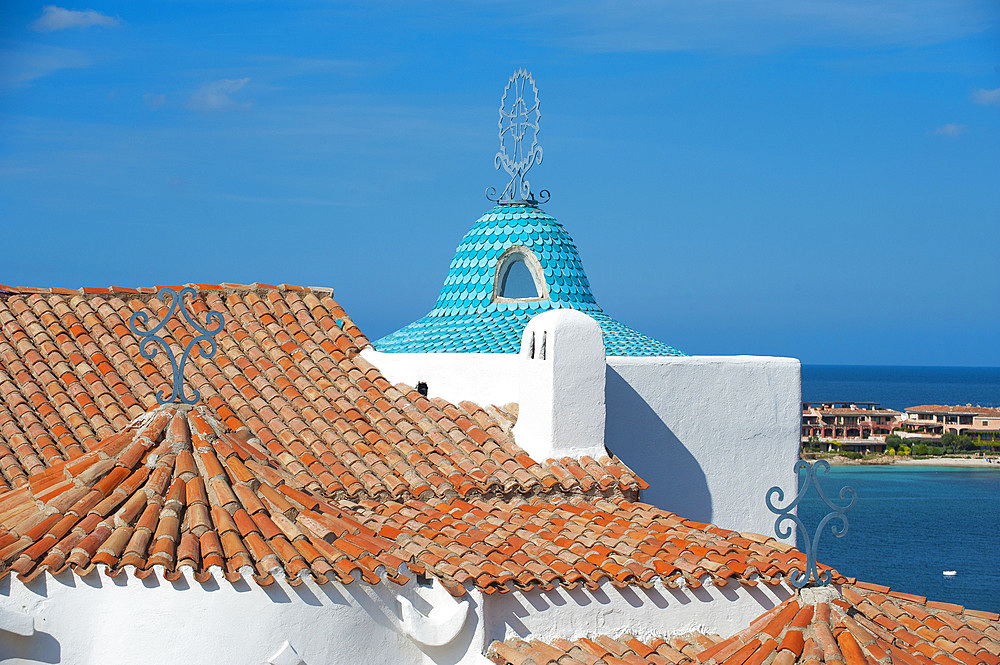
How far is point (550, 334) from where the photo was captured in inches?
411

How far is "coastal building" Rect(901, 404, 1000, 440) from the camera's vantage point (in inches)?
3964

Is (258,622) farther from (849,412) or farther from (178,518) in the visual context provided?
(849,412)

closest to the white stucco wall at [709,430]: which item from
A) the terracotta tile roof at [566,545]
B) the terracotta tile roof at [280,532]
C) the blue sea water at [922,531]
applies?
the terracotta tile roof at [566,545]

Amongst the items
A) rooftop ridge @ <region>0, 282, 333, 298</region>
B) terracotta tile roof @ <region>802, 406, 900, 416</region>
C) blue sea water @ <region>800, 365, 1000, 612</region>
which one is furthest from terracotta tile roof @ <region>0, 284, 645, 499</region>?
terracotta tile roof @ <region>802, 406, 900, 416</region>

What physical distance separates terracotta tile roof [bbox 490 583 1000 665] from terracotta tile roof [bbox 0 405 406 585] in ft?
5.41

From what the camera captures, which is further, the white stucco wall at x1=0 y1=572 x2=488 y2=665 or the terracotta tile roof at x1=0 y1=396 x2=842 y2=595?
the terracotta tile roof at x1=0 y1=396 x2=842 y2=595

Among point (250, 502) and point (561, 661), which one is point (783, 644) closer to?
point (561, 661)

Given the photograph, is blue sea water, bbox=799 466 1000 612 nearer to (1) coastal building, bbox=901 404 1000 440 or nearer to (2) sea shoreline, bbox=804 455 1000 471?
(2) sea shoreline, bbox=804 455 1000 471

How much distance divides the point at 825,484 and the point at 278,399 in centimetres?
7642

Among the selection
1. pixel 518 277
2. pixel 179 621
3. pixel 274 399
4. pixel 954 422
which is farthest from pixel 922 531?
pixel 179 621

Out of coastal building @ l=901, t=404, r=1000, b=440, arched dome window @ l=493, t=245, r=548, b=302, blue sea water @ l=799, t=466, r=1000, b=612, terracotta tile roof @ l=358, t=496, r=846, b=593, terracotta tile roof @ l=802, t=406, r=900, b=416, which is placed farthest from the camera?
coastal building @ l=901, t=404, r=1000, b=440

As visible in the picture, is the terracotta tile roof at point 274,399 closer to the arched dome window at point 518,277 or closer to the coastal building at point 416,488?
the coastal building at point 416,488

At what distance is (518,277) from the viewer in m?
13.8

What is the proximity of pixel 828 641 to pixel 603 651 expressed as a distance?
78.2 inches
